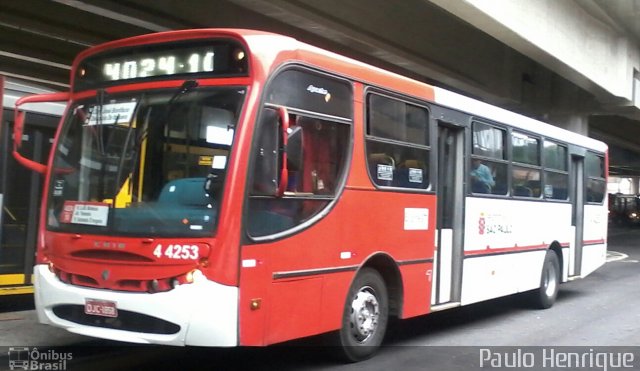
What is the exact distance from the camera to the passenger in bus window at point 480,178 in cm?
856

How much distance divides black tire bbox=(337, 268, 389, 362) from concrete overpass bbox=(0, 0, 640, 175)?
18.0 ft

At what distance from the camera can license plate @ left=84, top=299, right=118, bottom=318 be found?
5.38 metres

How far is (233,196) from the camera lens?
17.0 feet

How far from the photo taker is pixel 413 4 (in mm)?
13805

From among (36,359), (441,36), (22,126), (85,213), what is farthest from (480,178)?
(441,36)

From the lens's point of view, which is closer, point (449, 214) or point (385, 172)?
point (385, 172)

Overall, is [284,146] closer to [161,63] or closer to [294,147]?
[294,147]

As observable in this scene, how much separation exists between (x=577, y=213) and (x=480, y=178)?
416 centimetres

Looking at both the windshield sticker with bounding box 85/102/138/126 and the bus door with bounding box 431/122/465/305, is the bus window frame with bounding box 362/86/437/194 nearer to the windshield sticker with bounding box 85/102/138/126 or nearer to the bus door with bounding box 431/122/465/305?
the bus door with bounding box 431/122/465/305

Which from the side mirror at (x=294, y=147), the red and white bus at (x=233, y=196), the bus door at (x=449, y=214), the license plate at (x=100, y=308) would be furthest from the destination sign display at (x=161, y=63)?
the bus door at (x=449, y=214)

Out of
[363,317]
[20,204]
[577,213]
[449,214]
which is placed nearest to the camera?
[363,317]

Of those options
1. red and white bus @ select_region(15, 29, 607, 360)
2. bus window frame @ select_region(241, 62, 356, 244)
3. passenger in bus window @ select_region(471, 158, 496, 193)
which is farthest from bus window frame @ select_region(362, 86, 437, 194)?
passenger in bus window @ select_region(471, 158, 496, 193)

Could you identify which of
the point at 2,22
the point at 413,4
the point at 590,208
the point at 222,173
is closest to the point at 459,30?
the point at 413,4

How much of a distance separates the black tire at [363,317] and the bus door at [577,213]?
241 inches
